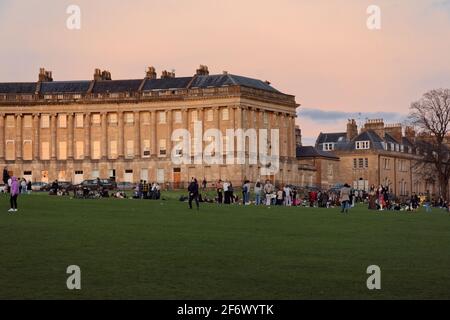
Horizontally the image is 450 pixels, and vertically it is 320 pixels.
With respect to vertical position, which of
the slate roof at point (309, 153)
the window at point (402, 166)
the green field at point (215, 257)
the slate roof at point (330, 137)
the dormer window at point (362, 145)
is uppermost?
the slate roof at point (330, 137)

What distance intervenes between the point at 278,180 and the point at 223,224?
85061 millimetres

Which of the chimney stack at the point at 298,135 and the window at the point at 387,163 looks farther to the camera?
the window at the point at 387,163

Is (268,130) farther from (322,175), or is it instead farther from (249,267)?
(249,267)

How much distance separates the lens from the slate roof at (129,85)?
124 meters

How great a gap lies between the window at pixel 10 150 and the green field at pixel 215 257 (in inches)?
3355

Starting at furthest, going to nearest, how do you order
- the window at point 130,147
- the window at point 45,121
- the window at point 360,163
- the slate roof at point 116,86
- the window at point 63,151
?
the window at point 360,163
the slate roof at point 116,86
the window at point 63,151
the window at point 45,121
the window at point 130,147

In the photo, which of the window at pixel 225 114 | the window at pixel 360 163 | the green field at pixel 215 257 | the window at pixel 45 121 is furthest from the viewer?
the window at pixel 360 163

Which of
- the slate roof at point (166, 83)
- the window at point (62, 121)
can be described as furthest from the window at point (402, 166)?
the window at point (62, 121)

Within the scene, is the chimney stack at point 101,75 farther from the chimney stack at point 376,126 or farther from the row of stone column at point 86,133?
the chimney stack at point 376,126

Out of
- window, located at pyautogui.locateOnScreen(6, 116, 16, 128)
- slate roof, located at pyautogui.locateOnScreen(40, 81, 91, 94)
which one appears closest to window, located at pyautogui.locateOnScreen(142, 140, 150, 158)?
slate roof, located at pyautogui.locateOnScreen(40, 81, 91, 94)
